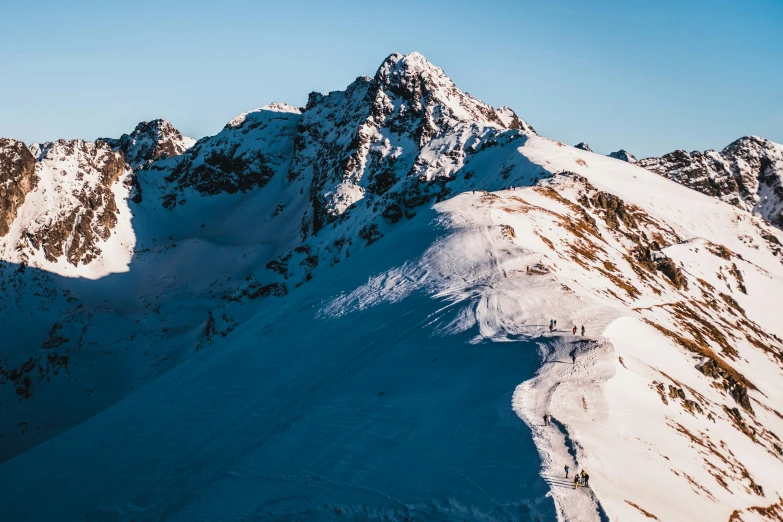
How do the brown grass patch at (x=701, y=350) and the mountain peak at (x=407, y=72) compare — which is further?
the mountain peak at (x=407, y=72)

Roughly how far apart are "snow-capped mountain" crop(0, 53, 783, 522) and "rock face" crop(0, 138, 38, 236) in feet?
2.04

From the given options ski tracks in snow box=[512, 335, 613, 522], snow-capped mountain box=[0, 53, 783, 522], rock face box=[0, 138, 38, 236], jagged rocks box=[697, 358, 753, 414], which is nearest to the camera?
ski tracks in snow box=[512, 335, 613, 522]

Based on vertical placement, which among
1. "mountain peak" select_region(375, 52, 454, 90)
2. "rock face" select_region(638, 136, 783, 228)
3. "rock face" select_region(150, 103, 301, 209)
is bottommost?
"rock face" select_region(638, 136, 783, 228)

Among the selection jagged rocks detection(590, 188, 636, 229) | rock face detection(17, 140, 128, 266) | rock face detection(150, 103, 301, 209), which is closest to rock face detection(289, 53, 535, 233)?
rock face detection(150, 103, 301, 209)

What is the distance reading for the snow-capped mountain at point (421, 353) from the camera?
3256 cm

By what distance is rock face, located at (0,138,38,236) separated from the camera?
405 ft

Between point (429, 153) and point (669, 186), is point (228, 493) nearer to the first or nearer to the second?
point (429, 153)

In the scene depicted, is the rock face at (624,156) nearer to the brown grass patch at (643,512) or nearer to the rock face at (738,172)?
the rock face at (738,172)

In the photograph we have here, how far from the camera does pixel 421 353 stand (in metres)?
44.9

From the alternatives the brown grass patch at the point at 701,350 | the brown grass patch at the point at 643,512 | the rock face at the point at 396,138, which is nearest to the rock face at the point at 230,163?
the rock face at the point at 396,138

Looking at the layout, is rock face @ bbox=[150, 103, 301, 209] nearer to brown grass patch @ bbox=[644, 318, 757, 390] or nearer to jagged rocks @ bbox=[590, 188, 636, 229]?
jagged rocks @ bbox=[590, 188, 636, 229]

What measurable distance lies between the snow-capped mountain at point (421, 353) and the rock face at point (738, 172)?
41.3 m

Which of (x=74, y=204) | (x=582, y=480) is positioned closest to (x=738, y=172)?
(x=74, y=204)

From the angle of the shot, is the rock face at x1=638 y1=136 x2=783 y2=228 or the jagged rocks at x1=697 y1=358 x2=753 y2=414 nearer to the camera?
the jagged rocks at x1=697 y1=358 x2=753 y2=414
